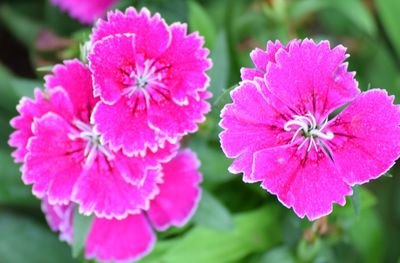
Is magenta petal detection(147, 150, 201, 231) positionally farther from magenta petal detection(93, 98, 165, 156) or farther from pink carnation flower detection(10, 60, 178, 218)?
magenta petal detection(93, 98, 165, 156)

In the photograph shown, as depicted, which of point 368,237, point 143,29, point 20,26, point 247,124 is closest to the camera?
point 247,124

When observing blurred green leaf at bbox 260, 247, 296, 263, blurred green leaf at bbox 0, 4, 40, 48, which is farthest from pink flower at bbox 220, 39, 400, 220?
blurred green leaf at bbox 0, 4, 40, 48

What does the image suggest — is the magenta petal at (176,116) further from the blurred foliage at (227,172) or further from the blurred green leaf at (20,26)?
the blurred green leaf at (20,26)

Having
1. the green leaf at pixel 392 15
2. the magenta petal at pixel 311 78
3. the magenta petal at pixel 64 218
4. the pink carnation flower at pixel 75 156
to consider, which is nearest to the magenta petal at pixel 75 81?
the pink carnation flower at pixel 75 156

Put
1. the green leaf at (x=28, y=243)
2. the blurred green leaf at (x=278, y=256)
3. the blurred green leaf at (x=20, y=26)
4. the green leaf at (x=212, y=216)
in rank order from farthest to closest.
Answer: the blurred green leaf at (x=20, y=26) < the green leaf at (x=28, y=243) < the blurred green leaf at (x=278, y=256) < the green leaf at (x=212, y=216)

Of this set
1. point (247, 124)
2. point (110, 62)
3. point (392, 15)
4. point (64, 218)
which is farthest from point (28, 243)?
point (392, 15)

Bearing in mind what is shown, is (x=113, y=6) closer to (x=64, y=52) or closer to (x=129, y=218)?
(x=64, y=52)

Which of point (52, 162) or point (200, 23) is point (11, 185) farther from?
point (200, 23)
